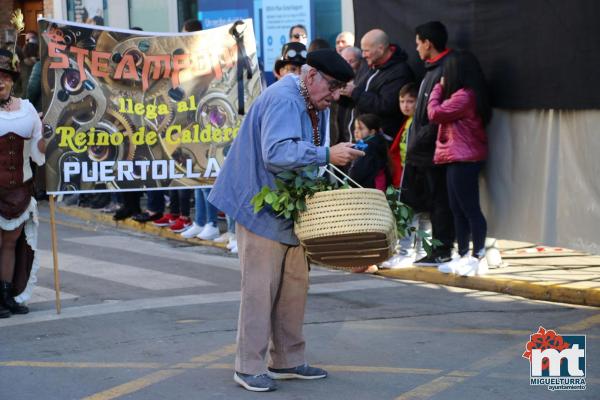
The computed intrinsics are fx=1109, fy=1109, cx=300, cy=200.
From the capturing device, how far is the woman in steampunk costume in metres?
8.03

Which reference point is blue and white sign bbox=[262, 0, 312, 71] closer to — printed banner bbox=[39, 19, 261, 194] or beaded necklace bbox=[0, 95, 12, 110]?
printed banner bbox=[39, 19, 261, 194]

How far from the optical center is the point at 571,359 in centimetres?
641

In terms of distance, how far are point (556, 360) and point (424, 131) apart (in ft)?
12.2

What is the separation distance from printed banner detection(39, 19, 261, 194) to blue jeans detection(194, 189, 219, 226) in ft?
6.76

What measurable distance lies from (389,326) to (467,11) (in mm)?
3318

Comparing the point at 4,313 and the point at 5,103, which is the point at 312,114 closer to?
the point at 5,103

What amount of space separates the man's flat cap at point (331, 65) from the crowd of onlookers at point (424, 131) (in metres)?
3.41

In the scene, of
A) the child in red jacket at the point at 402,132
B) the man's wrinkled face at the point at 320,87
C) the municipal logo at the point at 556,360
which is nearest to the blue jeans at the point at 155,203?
the child in red jacket at the point at 402,132

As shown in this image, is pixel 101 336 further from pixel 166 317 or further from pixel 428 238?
pixel 428 238

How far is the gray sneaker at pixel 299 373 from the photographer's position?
621 cm

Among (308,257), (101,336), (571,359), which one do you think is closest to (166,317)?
(101,336)

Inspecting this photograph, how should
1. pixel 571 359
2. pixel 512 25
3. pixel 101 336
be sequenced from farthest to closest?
pixel 512 25 < pixel 101 336 < pixel 571 359

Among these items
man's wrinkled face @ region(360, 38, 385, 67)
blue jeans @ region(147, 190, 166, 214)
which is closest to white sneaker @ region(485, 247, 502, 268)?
man's wrinkled face @ region(360, 38, 385, 67)

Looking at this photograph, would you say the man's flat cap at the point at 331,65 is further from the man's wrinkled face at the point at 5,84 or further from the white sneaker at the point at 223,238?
the white sneaker at the point at 223,238
